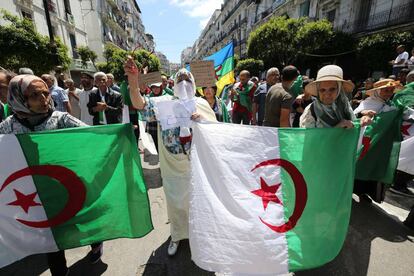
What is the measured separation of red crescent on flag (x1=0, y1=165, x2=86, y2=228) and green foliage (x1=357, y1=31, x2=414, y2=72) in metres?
15.9

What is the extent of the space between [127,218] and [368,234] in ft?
8.90

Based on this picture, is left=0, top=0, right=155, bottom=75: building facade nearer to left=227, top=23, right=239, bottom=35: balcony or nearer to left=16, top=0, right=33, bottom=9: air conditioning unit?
left=16, top=0, right=33, bottom=9: air conditioning unit

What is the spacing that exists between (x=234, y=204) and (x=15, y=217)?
1.76 m

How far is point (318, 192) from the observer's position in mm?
2004

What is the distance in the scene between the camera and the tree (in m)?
8.89

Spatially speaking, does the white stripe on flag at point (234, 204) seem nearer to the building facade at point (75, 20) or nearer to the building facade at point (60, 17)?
the building facade at point (75, 20)

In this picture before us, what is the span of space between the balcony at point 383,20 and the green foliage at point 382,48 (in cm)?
134

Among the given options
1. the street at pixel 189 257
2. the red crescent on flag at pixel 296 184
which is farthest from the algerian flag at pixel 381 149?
the red crescent on flag at pixel 296 184

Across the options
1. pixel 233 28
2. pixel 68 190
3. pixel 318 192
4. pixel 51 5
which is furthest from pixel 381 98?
pixel 233 28

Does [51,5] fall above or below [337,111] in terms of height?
above

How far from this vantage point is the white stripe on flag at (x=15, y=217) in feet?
6.13

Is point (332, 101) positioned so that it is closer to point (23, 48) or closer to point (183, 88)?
point (183, 88)

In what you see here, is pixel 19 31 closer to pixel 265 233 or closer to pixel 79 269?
pixel 79 269

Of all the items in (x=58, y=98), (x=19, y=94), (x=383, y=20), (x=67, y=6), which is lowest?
(x=58, y=98)
